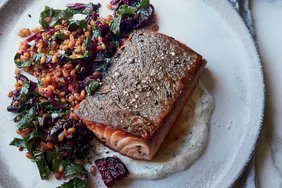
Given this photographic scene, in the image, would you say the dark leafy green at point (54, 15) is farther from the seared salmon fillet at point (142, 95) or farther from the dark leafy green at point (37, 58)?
the seared salmon fillet at point (142, 95)

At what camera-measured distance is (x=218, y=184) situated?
3521 mm

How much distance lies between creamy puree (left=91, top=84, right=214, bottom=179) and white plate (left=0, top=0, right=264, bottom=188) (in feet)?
0.20

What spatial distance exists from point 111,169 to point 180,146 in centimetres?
56

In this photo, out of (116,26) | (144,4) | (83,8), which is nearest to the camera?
(116,26)

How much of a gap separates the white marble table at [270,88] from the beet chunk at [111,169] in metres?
1.05

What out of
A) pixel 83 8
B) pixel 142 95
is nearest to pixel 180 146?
pixel 142 95

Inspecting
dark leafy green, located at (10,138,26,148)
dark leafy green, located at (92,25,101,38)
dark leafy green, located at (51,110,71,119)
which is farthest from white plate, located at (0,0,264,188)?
dark leafy green, located at (92,25,101,38)

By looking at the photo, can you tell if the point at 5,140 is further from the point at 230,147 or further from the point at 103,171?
the point at 230,147

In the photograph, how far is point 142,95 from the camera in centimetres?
Answer: 370

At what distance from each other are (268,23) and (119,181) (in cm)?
213

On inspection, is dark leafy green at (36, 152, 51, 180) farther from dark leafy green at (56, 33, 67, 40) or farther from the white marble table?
the white marble table

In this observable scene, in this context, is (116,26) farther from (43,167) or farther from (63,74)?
(43,167)

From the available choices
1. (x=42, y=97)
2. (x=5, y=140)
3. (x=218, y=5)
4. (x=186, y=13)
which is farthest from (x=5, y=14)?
(x=218, y=5)

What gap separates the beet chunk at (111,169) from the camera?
356cm
